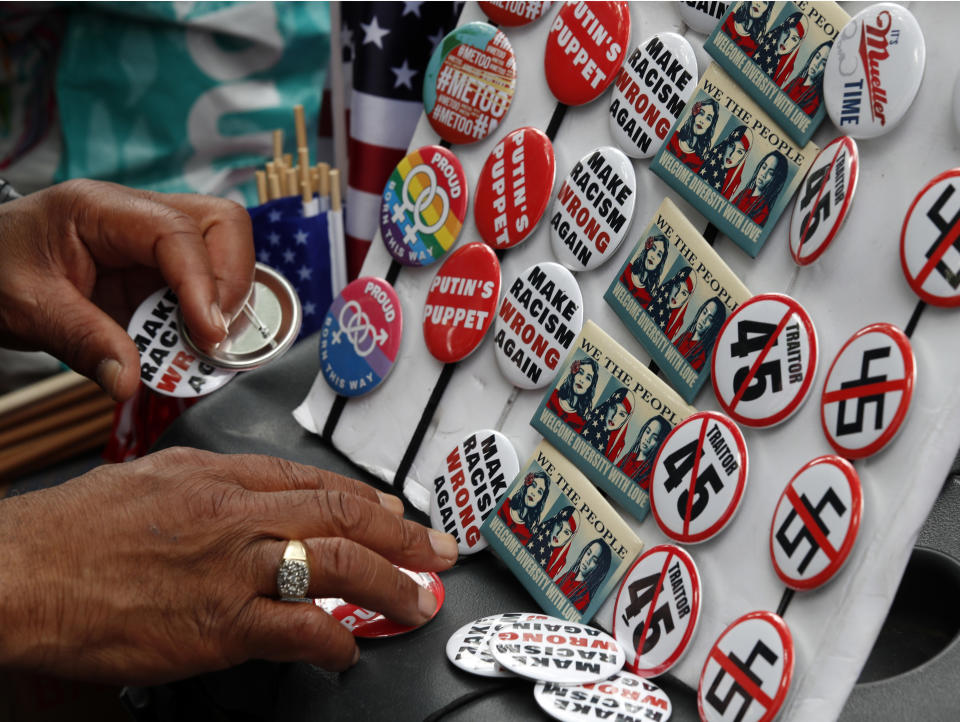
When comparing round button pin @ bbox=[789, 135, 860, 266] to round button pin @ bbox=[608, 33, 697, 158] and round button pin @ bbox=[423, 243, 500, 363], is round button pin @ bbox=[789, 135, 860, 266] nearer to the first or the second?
round button pin @ bbox=[608, 33, 697, 158]

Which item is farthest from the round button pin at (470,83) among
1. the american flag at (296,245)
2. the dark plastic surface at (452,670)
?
the american flag at (296,245)

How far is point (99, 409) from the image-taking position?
5.09 feet

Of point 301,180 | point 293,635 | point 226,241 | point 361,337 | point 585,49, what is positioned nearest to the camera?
point 293,635

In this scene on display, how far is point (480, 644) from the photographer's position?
0.62 metres

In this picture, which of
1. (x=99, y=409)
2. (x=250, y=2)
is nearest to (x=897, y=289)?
(x=250, y=2)

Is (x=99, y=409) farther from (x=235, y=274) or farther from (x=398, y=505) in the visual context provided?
(x=398, y=505)

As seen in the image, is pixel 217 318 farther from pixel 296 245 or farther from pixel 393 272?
pixel 296 245

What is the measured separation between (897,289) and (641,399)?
0.19 m

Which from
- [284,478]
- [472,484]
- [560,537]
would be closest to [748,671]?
[560,537]

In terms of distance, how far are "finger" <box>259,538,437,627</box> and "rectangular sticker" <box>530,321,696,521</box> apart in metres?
0.16

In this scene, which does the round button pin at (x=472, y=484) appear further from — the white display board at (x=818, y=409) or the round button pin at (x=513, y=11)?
the round button pin at (x=513, y=11)

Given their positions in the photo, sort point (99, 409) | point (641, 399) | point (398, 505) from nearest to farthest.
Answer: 1. point (641, 399)
2. point (398, 505)
3. point (99, 409)

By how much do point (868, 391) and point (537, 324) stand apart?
269 millimetres

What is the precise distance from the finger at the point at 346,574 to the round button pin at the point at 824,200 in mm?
360
